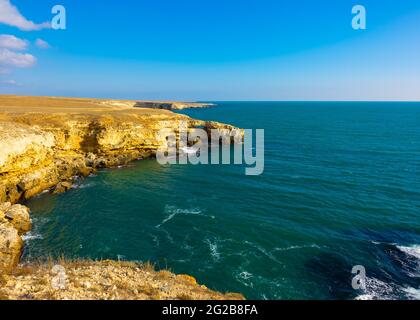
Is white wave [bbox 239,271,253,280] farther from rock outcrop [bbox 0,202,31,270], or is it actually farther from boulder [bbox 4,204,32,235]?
boulder [bbox 4,204,32,235]

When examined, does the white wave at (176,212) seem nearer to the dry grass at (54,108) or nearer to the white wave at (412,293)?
the white wave at (412,293)

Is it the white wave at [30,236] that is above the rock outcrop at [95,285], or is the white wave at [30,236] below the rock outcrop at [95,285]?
below

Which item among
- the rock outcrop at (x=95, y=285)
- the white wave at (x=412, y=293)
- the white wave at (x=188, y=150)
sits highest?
the white wave at (x=188, y=150)

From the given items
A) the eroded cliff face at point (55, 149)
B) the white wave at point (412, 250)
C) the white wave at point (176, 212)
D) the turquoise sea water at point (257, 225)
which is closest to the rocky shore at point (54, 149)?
the eroded cliff face at point (55, 149)

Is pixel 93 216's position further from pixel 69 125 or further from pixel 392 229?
pixel 392 229

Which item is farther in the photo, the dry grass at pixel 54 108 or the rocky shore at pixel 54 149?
the dry grass at pixel 54 108

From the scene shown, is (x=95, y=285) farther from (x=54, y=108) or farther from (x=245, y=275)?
(x=54, y=108)
